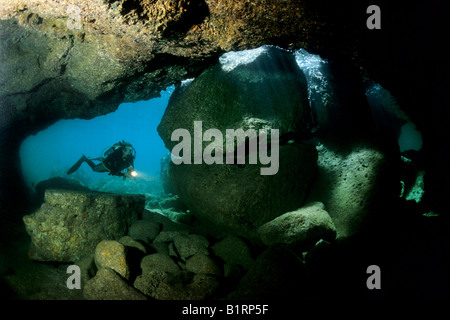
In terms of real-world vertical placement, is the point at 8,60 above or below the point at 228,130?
above

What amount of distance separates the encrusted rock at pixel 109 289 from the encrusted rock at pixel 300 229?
2.15 m

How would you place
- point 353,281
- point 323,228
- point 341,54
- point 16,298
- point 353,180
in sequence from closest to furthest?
1. point 353,281
2. point 16,298
3. point 323,228
4. point 341,54
5. point 353,180

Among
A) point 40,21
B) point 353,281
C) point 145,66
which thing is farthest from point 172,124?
point 353,281

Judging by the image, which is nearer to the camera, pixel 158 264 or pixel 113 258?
pixel 113 258

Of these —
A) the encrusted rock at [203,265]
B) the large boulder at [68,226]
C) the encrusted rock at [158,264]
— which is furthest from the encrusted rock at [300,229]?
the large boulder at [68,226]

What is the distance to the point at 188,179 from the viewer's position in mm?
4820

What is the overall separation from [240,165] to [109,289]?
9.48 feet

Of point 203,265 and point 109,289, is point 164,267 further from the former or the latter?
point 109,289

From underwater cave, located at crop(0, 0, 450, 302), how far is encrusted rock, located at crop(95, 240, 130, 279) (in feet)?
0.06

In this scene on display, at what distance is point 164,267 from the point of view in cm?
336

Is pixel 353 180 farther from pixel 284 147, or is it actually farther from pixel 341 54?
pixel 341 54

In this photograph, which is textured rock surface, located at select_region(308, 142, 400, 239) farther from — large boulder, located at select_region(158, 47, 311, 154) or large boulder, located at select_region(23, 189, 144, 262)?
large boulder, located at select_region(23, 189, 144, 262)

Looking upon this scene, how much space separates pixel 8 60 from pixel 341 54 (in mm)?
7021

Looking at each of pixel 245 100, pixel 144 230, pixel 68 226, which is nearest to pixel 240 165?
pixel 245 100
